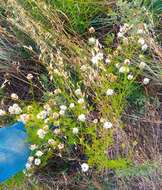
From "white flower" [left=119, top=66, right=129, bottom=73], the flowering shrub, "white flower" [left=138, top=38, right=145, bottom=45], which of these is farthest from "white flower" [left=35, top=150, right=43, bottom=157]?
"white flower" [left=138, top=38, right=145, bottom=45]

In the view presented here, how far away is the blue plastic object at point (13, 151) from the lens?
2.39 metres

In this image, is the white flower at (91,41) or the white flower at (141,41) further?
the white flower at (91,41)

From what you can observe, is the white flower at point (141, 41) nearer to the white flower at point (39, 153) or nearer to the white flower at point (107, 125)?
the white flower at point (107, 125)

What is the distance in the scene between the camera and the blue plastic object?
7.84 ft

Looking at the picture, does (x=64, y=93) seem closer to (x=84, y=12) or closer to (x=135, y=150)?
(x=135, y=150)

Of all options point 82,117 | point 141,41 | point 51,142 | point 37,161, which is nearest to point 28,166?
point 37,161

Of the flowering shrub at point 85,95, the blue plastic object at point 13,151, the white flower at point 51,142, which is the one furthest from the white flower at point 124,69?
the blue plastic object at point 13,151

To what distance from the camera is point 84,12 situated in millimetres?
2770

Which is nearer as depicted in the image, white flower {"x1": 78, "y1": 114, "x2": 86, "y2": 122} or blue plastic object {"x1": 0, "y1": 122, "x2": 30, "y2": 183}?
white flower {"x1": 78, "y1": 114, "x2": 86, "y2": 122}

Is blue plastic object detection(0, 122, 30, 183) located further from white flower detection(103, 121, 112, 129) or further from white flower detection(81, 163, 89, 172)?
white flower detection(103, 121, 112, 129)

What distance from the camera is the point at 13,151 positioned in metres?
2.43

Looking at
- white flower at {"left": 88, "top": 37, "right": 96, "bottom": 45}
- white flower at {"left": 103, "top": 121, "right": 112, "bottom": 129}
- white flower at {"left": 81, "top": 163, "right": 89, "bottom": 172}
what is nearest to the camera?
white flower at {"left": 103, "top": 121, "right": 112, "bottom": 129}

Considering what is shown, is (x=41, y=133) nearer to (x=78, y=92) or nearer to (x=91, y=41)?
(x=78, y=92)

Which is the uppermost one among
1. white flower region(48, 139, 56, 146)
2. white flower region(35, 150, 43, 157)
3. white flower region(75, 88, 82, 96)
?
white flower region(75, 88, 82, 96)
